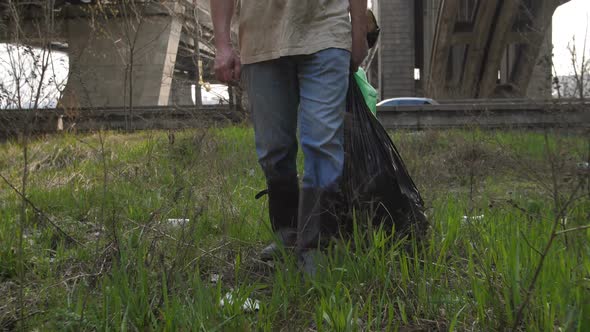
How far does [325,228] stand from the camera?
255 cm

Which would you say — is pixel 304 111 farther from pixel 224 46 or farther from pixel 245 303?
pixel 245 303

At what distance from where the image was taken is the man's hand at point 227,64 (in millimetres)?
2787

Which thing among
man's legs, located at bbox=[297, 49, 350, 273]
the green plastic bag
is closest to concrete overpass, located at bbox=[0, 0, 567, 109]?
the green plastic bag

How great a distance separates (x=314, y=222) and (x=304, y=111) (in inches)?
18.8

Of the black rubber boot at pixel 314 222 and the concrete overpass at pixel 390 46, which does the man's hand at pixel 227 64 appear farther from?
the concrete overpass at pixel 390 46

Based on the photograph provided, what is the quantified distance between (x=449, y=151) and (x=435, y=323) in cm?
557

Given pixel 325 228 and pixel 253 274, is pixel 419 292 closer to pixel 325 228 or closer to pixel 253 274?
pixel 325 228

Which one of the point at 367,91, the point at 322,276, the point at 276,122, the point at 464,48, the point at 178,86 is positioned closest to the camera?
the point at 322,276

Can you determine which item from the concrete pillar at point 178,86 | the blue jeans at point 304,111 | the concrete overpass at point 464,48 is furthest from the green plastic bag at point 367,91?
the concrete overpass at point 464,48

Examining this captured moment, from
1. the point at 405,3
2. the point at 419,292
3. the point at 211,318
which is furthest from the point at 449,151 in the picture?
the point at 405,3

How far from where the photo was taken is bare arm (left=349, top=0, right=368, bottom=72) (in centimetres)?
268

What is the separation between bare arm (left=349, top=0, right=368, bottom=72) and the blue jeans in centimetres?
11

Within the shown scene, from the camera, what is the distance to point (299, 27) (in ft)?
8.57

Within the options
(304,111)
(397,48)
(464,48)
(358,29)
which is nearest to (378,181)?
(304,111)
